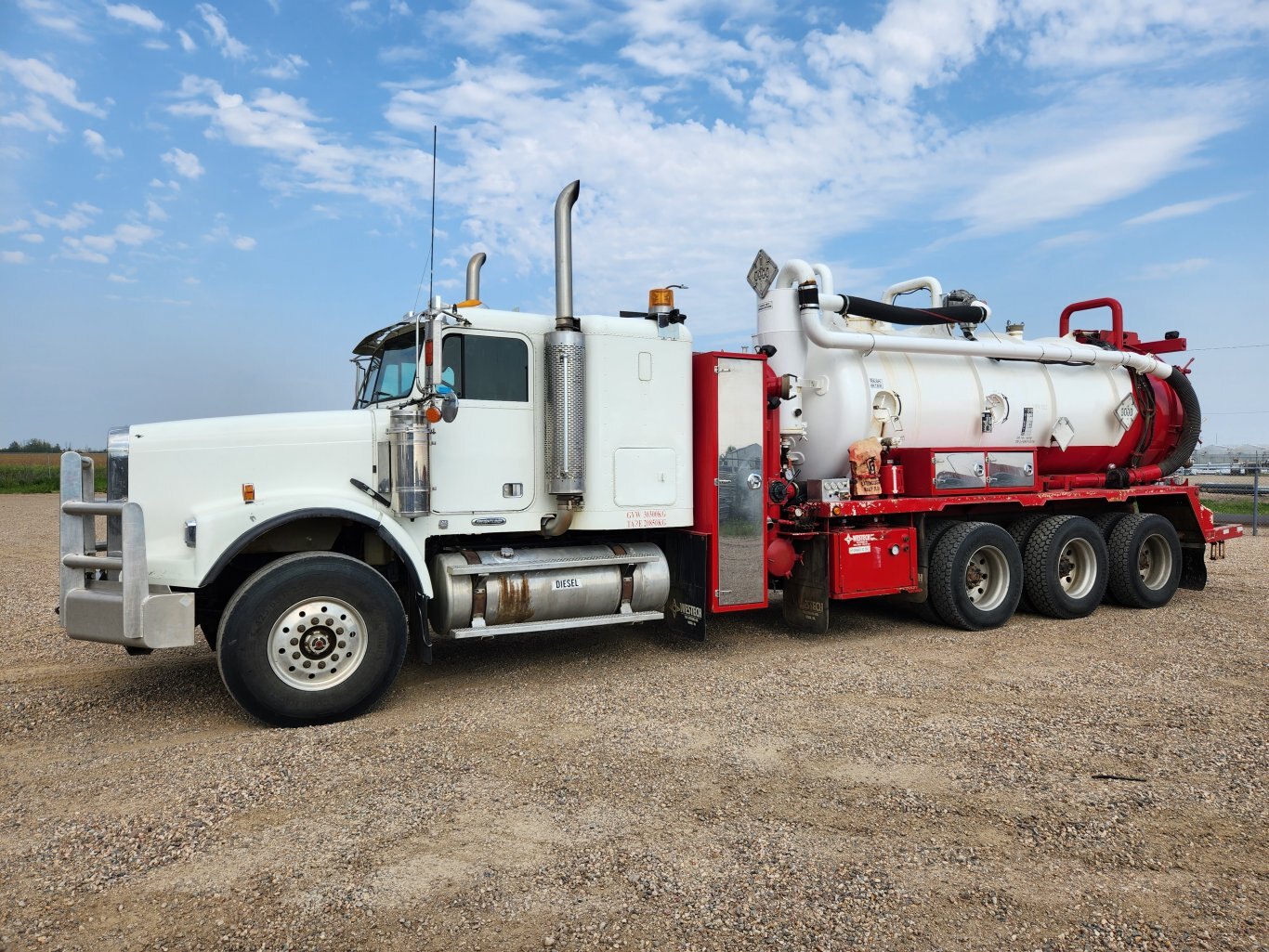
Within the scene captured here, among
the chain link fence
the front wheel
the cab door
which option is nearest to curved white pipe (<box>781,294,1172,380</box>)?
the cab door

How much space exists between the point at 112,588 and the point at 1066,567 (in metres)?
9.46

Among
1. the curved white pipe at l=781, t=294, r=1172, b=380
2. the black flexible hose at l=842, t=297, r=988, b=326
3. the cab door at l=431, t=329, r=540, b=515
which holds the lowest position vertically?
the cab door at l=431, t=329, r=540, b=515

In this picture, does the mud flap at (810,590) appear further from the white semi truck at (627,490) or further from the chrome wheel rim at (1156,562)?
the chrome wheel rim at (1156,562)

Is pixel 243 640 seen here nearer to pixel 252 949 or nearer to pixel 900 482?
pixel 252 949

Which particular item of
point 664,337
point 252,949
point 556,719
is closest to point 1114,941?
point 252,949

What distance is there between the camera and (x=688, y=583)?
772 centimetres

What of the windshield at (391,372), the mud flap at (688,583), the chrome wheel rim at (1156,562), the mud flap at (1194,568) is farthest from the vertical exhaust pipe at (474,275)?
the mud flap at (1194,568)

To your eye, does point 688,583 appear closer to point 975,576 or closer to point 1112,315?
point 975,576

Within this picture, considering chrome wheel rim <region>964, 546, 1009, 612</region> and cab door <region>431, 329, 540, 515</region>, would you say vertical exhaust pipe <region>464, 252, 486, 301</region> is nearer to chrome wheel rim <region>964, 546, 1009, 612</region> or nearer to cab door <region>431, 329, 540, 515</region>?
cab door <region>431, 329, 540, 515</region>

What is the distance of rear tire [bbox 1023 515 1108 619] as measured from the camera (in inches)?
373

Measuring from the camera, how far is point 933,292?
34.0 feet

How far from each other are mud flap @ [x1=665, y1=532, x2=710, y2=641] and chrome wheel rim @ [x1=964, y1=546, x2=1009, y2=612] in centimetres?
333

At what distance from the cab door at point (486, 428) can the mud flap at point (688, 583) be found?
1.55 meters

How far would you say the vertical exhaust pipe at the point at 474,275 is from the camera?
26.4ft
